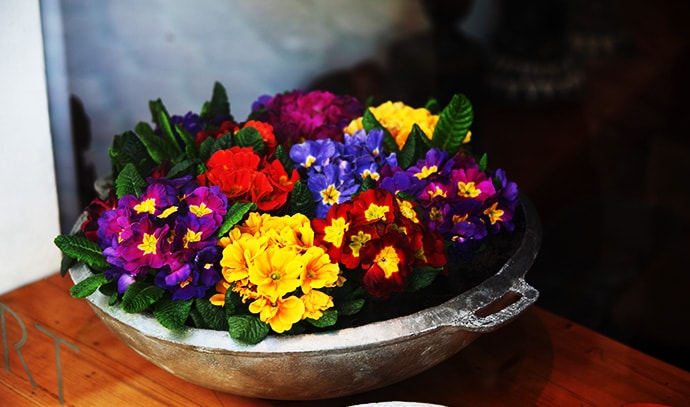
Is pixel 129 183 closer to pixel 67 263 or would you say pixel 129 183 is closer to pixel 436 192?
pixel 67 263

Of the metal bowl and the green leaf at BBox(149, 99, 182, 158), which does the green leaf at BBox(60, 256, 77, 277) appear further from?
the green leaf at BBox(149, 99, 182, 158)

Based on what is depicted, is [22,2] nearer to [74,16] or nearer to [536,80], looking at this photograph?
[74,16]

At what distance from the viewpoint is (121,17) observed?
1.45 metres

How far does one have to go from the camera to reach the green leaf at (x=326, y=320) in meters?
0.84

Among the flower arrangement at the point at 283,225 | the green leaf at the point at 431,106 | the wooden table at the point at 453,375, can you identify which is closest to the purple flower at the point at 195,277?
the flower arrangement at the point at 283,225

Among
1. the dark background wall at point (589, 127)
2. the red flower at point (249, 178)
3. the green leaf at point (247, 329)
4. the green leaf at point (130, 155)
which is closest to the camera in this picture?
the green leaf at point (247, 329)

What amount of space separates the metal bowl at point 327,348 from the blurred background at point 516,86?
1.82 feet

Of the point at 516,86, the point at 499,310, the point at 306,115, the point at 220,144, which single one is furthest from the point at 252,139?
the point at 516,86

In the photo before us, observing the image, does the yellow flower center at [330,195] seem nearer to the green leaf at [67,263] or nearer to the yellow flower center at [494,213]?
the yellow flower center at [494,213]

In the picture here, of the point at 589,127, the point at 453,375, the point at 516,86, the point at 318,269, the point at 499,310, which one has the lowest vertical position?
the point at 589,127

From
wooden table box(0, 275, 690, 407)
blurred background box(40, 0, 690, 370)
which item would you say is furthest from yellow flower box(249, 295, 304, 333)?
blurred background box(40, 0, 690, 370)

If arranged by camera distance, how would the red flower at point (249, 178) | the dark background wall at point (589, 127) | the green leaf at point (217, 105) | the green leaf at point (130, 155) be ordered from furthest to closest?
the dark background wall at point (589, 127) < the green leaf at point (217, 105) < the green leaf at point (130, 155) < the red flower at point (249, 178)

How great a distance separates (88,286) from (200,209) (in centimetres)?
15

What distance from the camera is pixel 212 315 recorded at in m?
0.86
